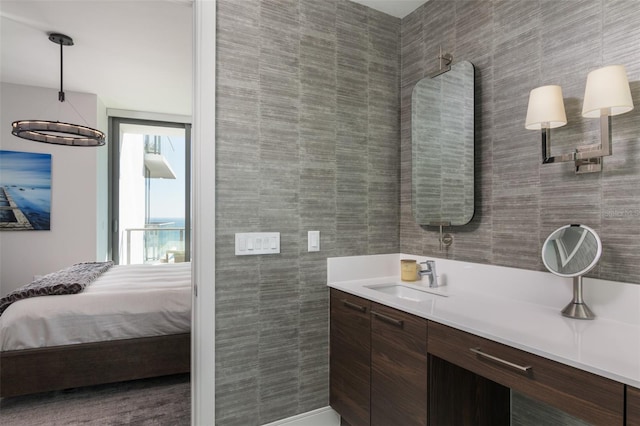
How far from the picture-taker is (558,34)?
154 cm

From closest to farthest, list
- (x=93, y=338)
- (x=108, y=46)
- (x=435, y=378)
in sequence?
(x=435, y=378) < (x=93, y=338) < (x=108, y=46)

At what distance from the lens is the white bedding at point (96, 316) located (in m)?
2.45

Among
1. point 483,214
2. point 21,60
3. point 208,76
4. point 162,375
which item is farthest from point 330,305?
point 21,60

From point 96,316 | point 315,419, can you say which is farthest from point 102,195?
point 315,419

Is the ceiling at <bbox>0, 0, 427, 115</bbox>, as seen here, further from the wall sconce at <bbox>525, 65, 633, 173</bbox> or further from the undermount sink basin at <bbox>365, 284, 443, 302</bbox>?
the undermount sink basin at <bbox>365, 284, 443, 302</bbox>

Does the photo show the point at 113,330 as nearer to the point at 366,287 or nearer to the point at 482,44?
the point at 366,287

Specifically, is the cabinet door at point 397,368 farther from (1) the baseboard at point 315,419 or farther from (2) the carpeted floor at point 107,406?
(2) the carpeted floor at point 107,406

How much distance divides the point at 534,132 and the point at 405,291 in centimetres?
108

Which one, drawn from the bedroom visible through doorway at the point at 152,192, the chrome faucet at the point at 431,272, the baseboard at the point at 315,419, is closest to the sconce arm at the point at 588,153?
the chrome faucet at the point at 431,272

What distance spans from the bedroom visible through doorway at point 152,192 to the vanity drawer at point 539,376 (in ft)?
15.3

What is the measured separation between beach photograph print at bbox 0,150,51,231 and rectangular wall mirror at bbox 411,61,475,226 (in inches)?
174

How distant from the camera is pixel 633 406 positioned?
33.0 inches

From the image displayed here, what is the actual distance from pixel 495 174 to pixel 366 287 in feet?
3.02

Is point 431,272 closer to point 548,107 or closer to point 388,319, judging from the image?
point 388,319
